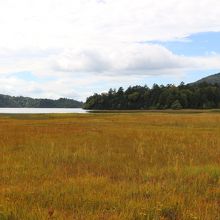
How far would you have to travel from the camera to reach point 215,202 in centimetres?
948

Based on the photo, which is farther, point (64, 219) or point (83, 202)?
point (83, 202)

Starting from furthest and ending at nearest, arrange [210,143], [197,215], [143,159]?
[210,143] < [143,159] < [197,215]

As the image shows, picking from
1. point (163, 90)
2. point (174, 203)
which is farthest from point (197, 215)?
point (163, 90)

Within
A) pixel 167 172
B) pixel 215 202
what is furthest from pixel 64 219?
pixel 167 172

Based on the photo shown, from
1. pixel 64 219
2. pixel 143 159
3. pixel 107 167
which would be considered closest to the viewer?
pixel 64 219

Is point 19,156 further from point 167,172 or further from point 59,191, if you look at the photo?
point 59,191

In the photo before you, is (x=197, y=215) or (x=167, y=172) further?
(x=167, y=172)

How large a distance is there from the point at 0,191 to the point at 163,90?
186290mm

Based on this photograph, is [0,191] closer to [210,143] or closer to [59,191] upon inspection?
[59,191]

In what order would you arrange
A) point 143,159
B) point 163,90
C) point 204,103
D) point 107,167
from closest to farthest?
point 107,167 → point 143,159 → point 204,103 → point 163,90

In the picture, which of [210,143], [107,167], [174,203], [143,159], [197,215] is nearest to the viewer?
[197,215]

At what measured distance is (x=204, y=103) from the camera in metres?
170

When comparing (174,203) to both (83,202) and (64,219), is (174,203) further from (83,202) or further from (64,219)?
(64,219)

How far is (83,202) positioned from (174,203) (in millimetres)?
1926
